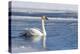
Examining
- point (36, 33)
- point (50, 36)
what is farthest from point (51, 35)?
point (36, 33)

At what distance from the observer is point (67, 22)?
2031 millimetres

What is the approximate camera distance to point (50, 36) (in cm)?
196

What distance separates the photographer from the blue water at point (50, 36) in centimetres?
184

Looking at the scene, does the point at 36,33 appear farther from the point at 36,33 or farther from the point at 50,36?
the point at 50,36

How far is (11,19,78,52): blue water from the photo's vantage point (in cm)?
184

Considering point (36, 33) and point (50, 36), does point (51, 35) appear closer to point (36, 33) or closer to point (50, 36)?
point (50, 36)

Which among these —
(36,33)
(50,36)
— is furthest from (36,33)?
(50,36)

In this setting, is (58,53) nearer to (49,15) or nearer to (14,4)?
(49,15)

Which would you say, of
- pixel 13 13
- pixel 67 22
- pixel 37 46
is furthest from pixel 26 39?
pixel 67 22

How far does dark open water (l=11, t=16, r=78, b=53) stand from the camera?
1.84 m

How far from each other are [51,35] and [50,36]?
2 cm

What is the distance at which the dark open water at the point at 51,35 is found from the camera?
6.02 feet

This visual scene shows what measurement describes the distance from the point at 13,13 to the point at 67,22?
59 centimetres

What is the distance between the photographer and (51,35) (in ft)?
6.44
